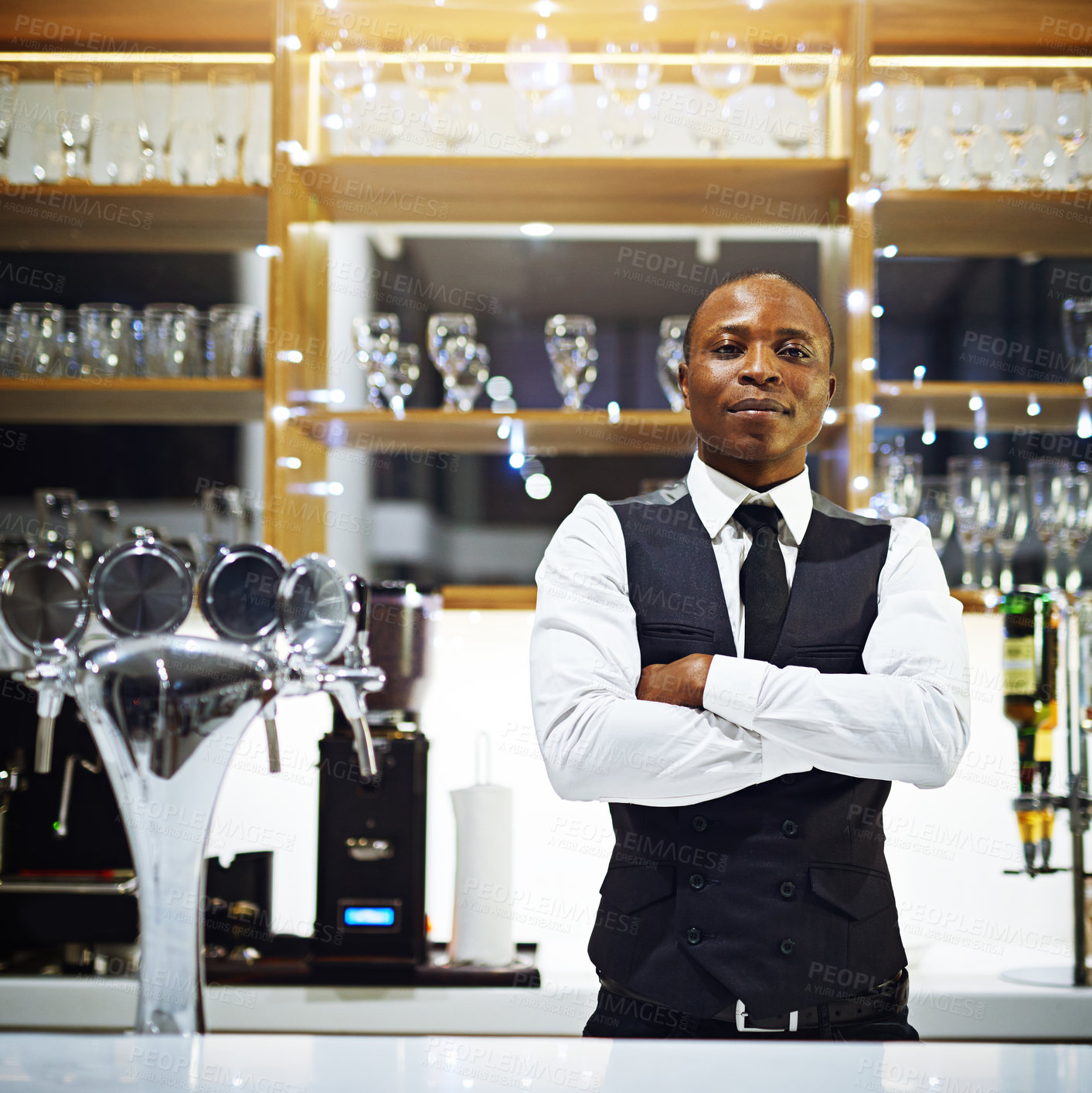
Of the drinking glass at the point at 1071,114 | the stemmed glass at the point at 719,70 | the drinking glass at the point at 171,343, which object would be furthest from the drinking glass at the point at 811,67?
the drinking glass at the point at 171,343

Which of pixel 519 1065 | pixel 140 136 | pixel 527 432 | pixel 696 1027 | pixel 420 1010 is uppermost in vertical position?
pixel 140 136

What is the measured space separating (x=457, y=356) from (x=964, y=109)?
1.08 metres

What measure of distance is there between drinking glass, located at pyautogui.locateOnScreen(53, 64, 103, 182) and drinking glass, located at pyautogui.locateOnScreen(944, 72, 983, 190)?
5.52 ft

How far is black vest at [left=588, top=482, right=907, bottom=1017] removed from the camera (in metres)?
1.17

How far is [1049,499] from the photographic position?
2055mm

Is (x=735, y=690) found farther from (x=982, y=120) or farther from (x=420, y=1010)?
(x=982, y=120)

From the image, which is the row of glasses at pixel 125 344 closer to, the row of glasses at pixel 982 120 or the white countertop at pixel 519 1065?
the row of glasses at pixel 982 120

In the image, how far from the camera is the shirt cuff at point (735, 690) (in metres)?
1.19

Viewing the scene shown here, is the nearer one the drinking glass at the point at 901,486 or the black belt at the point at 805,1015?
the black belt at the point at 805,1015

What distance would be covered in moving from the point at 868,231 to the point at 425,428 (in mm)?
923

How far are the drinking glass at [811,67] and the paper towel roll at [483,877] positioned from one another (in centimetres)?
144

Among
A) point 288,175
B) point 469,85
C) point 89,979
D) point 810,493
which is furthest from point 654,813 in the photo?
point 469,85

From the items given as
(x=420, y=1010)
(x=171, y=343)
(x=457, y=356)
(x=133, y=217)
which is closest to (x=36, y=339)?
(x=171, y=343)

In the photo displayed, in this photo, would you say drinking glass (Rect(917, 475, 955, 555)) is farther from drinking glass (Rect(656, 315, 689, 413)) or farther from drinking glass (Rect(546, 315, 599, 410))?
drinking glass (Rect(546, 315, 599, 410))
